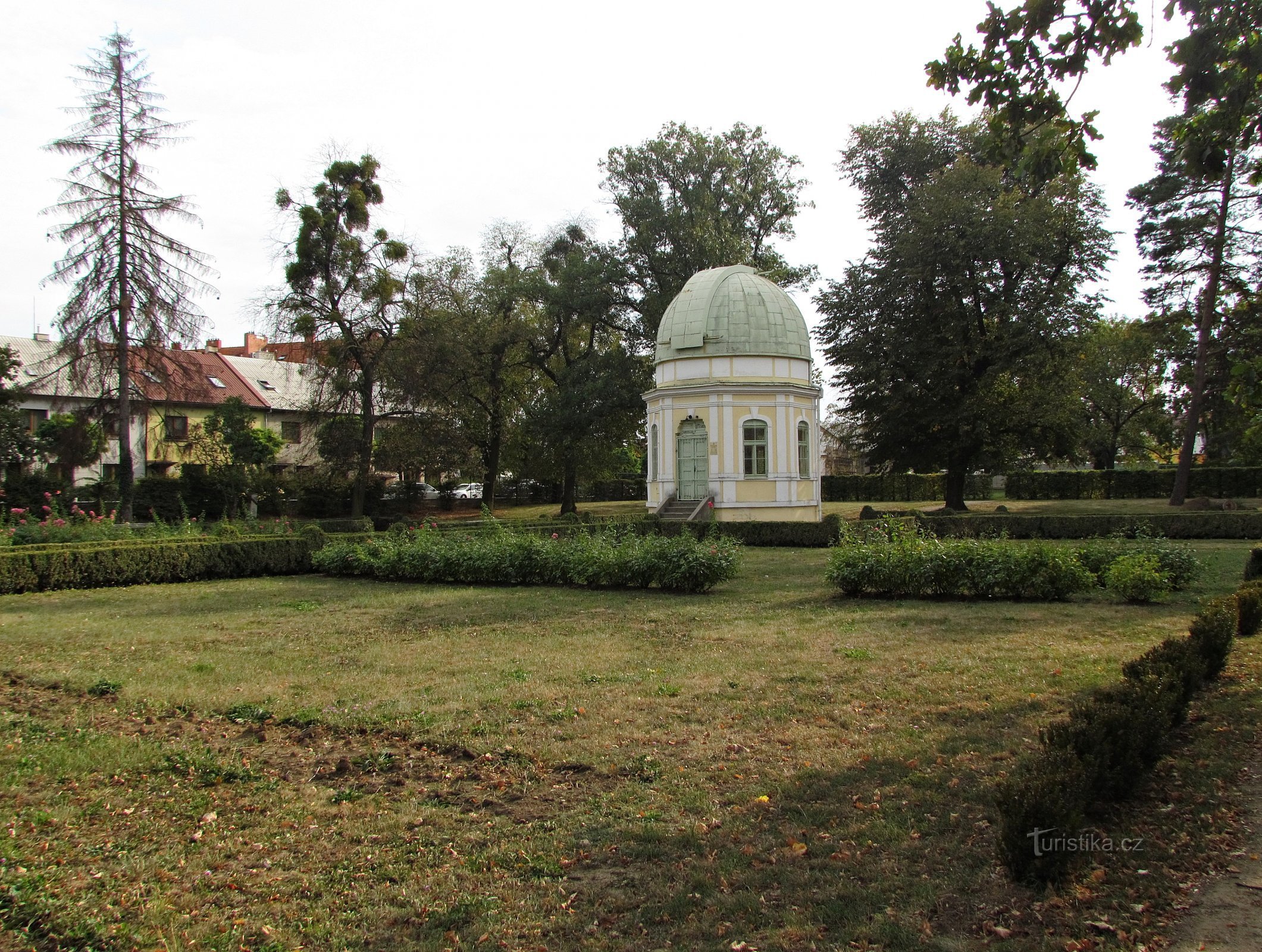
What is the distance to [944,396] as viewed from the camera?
116 ft

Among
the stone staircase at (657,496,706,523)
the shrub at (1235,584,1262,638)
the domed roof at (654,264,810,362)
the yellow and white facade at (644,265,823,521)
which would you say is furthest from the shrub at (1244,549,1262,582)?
the domed roof at (654,264,810,362)

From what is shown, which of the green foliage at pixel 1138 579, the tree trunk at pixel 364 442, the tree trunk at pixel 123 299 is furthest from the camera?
the tree trunk at pixel 364 442

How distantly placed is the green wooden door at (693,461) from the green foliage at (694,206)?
8.41 meters

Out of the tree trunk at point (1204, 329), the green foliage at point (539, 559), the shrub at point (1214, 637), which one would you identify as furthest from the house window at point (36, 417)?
the tree trunk at point (1204, 329)

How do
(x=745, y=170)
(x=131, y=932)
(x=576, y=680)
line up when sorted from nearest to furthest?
Answer: (x=131, y=932) < (x=576, y=680) < (x=745, y=170)

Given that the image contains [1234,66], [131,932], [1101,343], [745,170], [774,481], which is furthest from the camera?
[1101,343]

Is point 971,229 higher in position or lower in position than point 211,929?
higher

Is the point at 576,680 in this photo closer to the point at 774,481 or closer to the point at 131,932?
the point at 131,932

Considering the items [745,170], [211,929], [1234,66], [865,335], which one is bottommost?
[211,929]

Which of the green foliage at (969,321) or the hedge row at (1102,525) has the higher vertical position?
the green foliage at (969,321)

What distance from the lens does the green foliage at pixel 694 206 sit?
38.8 m

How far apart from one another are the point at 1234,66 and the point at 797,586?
10.9 m

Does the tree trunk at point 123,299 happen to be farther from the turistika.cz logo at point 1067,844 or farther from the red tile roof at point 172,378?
the turistika.cz logo at point 1067,844

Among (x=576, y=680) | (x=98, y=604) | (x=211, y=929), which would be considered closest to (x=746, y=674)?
(x=576, y=680)
